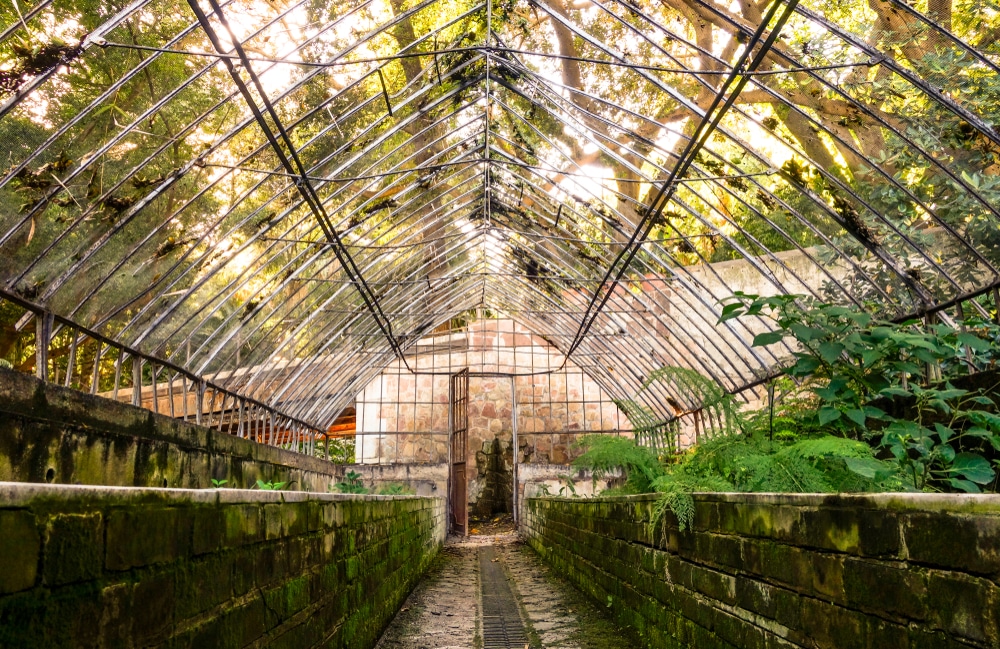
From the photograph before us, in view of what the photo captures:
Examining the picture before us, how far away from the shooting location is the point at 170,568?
64.9 inches

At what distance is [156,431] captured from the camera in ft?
19.9

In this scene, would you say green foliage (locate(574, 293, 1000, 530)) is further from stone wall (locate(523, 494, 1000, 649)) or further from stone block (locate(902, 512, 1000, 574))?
stone block (locate(902, 512, 1000, 574))

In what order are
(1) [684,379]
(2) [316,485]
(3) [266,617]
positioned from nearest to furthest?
(3) [266,617], (1) [684,379], (2) [316,485]

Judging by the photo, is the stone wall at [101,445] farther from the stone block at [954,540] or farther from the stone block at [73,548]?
the stone block at [954,540]

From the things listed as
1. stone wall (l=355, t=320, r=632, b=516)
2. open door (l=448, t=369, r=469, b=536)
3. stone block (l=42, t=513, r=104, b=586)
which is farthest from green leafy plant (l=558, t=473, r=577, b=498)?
stone block (l=42, t=513, r=104, b=586)

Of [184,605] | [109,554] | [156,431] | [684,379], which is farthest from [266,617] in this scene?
[156,431]

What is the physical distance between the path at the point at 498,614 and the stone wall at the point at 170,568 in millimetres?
1449

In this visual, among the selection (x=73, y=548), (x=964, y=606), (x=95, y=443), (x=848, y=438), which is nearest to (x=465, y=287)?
(x=95, y=443)

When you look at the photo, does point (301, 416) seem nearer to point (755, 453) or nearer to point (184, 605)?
point (755, 453)

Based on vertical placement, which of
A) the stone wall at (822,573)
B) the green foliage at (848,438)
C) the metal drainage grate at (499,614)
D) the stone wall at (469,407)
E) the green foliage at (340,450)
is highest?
the stone wall at (469,407)

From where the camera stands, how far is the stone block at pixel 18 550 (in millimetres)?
1114

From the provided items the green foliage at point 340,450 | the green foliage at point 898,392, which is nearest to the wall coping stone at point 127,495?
the green foliage at point 898,392

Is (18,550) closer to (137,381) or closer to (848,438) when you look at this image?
(848,438)

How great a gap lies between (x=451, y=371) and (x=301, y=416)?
3.68 meters
